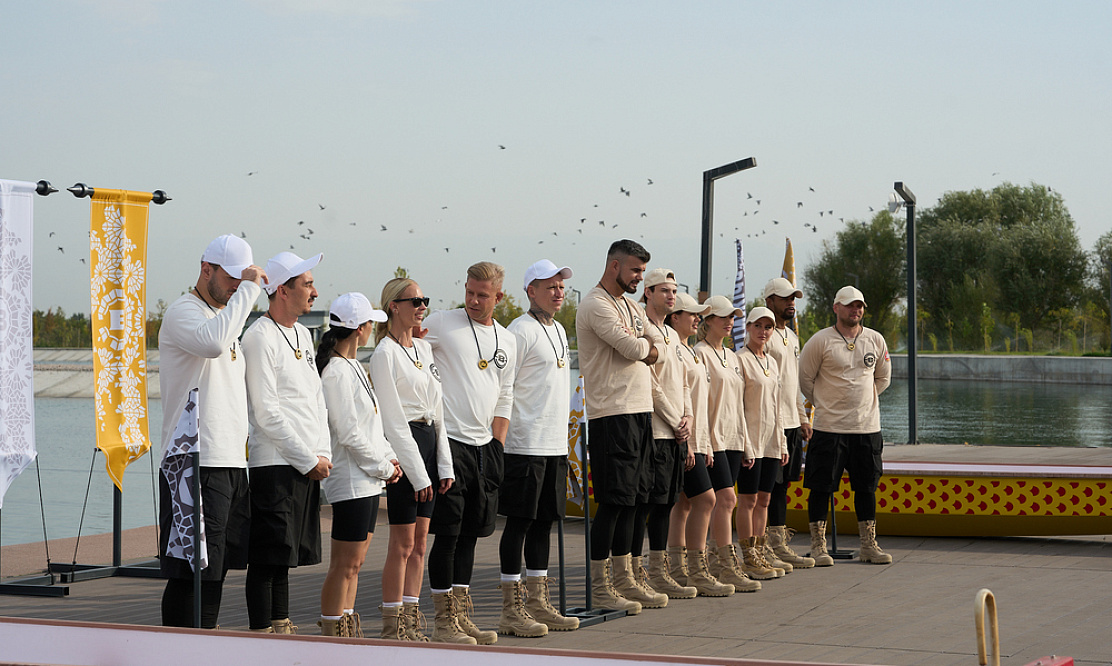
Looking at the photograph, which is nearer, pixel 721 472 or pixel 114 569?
pixel 721 472

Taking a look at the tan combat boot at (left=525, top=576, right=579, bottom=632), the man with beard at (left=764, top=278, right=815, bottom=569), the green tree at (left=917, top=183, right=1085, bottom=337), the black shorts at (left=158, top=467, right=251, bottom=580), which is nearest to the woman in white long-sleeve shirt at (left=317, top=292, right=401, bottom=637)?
the black shorts at (left=158, top=467, right=251, bottom=580)

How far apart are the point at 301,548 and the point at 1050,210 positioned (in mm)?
Answer: 71876

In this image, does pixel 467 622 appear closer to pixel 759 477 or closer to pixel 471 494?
pixel 471 494

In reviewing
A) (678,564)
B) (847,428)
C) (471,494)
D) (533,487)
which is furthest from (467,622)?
(847,428)

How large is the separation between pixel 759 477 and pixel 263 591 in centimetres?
432

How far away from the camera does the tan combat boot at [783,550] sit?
30.2ft

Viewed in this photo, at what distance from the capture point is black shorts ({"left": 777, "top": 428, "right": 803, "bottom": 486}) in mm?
9242

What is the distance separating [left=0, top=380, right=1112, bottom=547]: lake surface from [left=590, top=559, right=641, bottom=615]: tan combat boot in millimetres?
3020

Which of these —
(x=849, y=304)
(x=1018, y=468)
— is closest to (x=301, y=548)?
(x=849, y=304)

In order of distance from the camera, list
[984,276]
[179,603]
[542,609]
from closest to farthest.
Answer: [179,603] < [542,609] < [984,276]

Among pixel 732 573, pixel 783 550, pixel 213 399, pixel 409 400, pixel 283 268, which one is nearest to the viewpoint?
pixel 213 399

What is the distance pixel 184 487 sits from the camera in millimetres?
4832

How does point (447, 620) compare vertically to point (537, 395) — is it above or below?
below

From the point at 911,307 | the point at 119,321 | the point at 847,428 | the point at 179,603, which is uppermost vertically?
the point at 911,307
